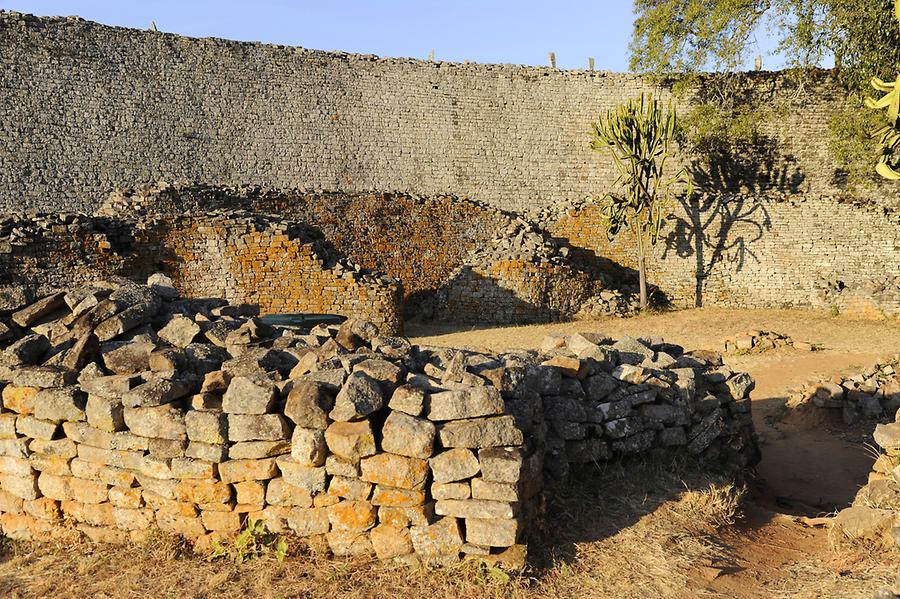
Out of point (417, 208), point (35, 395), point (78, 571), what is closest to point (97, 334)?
point (35, 395)

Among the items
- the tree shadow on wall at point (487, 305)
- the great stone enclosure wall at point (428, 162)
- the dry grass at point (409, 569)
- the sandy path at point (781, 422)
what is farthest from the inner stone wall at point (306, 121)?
the dry grass at point (409, 569)

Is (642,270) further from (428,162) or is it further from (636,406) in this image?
(636,406)

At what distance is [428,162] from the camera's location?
25156 millimetres

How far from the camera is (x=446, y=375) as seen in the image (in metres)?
4.22

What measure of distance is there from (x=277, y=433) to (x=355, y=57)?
79.0 feet

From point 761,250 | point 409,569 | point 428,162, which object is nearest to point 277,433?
point 409,569

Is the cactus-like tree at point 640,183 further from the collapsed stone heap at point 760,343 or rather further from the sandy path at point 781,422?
the collapsed stone heap at point 760,343

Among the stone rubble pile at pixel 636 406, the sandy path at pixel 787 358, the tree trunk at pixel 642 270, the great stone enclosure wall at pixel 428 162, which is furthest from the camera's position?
the tree trunk at pixel 642 270

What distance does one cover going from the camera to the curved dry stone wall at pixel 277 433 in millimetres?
3873

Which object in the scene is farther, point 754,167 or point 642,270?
point 754,167

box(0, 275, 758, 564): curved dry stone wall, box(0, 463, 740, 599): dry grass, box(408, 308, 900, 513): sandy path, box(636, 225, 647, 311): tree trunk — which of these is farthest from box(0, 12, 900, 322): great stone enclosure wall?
box(0, 463, 740, 599): dry grass

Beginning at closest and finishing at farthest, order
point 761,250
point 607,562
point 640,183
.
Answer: point 607,562 → point 761,250 → point 640,183

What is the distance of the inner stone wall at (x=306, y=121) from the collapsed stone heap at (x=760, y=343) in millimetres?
12510

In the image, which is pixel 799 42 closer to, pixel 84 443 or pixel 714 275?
pixel 714 275
